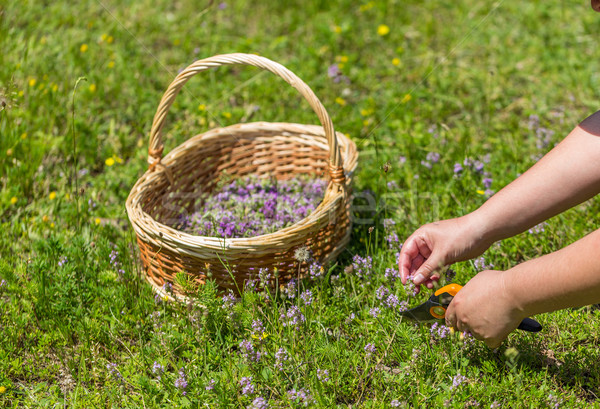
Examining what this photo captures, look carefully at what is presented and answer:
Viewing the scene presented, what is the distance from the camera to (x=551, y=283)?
1.79m

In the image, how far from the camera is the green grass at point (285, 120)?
2275 millimetres

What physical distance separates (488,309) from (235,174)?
1952mm

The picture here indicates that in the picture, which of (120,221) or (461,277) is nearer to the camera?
(461,277)

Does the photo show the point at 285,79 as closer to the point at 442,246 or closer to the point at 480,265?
the point at 442,246

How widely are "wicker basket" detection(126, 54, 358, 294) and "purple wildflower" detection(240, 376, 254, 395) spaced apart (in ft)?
1.54

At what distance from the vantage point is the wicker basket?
2.49 meters

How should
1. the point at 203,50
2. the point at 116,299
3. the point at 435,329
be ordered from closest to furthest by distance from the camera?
the point at 435,329, the point at 116,299, the point at 203,50

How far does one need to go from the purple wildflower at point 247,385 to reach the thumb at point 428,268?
742mm

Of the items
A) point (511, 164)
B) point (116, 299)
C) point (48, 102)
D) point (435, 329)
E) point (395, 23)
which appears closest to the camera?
point (435, 329)

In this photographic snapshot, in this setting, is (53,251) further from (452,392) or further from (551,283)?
(551,283)

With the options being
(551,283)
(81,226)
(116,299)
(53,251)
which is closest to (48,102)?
(81,226)

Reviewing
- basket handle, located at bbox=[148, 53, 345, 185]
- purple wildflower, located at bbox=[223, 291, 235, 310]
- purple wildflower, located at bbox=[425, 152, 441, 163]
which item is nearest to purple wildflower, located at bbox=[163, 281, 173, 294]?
purple wildflower, located at bbox=[223, 291, 235, 310]

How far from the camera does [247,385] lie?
2.14m

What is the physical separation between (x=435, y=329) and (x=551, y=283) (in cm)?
63
